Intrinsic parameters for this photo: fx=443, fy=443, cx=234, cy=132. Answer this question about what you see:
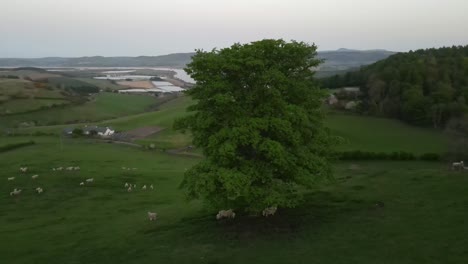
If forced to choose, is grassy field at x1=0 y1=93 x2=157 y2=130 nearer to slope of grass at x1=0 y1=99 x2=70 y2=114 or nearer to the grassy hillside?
slope of grass at x1=0 y1=99 x2=70 y2=114

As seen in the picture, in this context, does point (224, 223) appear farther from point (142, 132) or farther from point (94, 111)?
point (94, 111)

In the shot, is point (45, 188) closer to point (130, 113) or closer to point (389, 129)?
point (389, 129)

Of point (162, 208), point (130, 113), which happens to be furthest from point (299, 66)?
point (130, 113)

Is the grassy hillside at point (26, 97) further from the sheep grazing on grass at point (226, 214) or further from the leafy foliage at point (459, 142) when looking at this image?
the leafy foliage at point (459, 142)

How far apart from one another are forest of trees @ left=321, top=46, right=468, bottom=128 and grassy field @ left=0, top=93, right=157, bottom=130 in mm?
87987

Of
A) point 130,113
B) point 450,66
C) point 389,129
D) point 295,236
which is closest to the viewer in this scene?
point 295,236

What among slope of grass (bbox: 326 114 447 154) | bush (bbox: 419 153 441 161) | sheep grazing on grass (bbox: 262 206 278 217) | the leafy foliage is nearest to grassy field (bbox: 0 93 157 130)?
slope of grass (bbox: 326 114 447 154)

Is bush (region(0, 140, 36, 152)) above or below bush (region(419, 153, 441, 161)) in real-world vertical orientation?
below

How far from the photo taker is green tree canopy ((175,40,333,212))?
28.6 metres

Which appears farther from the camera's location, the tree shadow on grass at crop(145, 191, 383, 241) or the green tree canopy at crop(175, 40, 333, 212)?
the tree shadow on grass at crop(145, 191, 383, 241)

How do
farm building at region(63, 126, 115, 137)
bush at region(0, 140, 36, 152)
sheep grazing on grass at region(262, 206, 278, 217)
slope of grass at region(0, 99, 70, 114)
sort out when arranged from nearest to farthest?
sheep grazing on grass at region(262, 206, 278, 217) → bush at region(0, 140, 36, 152) → farm building at region(63, 126, 115, 137) → slope of grass at region(0, 99, 70, 114)

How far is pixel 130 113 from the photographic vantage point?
166625 millimetres

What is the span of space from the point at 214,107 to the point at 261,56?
493 cm

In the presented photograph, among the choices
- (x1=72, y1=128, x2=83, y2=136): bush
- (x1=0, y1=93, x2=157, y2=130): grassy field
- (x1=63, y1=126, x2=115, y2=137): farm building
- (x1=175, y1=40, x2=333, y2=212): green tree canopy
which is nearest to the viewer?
(x1=175, y1=40, x2=333, y2=212): green tree canopy
